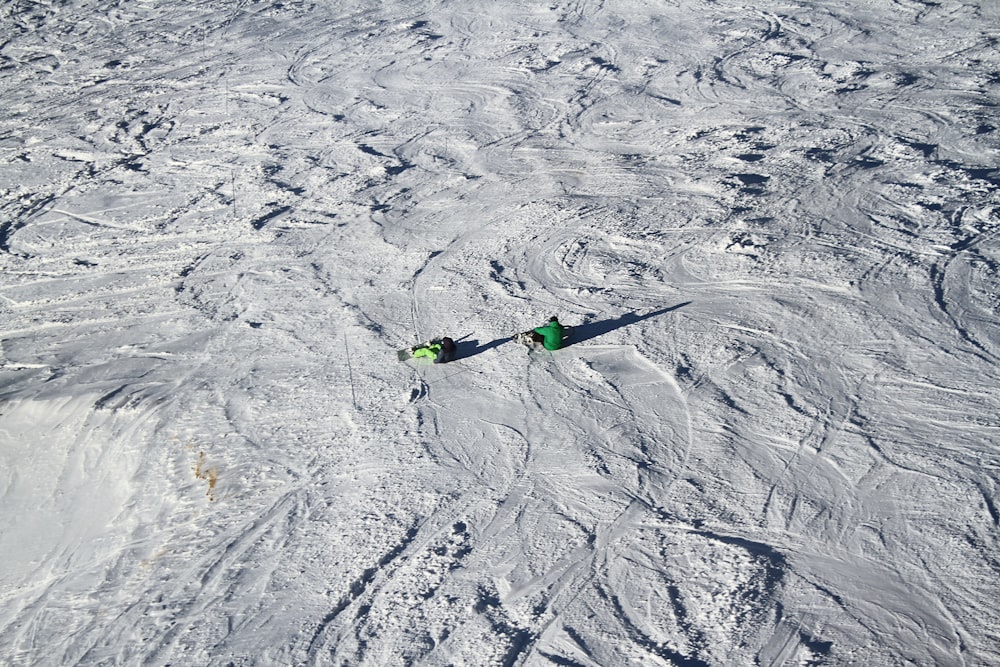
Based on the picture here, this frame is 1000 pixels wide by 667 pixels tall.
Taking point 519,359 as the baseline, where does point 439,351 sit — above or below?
above

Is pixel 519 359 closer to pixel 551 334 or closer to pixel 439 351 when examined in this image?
pixel 551 334

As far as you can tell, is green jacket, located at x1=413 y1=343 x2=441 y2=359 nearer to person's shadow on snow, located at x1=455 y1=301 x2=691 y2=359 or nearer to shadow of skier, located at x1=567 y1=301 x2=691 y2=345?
person's shadow on snow, located at x1=455 y1=301 x2=691 y2=359

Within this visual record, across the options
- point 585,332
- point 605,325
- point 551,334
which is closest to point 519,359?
point 551,334

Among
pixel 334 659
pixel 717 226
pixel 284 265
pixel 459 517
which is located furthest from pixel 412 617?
pixel 717 226

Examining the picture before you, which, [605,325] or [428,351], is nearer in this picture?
[428,351]

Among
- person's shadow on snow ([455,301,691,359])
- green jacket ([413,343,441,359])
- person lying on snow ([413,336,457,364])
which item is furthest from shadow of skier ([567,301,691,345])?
green jacket ([413,343,441,359])

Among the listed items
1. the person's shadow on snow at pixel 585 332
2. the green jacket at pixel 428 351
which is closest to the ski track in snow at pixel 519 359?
the person's shadow on snow at pixel 585 332
